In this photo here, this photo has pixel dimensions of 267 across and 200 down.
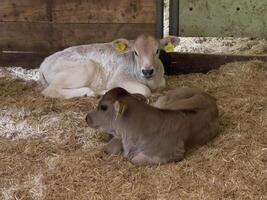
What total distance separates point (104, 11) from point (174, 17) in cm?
99

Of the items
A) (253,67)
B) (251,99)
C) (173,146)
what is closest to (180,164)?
(173,146)

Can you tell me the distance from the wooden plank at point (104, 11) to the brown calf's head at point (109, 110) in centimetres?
257

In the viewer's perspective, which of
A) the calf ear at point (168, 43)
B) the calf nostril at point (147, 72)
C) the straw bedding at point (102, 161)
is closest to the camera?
the straw bedding at point (102, 161)

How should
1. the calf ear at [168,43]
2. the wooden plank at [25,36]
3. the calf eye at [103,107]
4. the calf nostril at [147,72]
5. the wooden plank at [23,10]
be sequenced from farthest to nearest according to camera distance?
the wooden plank at [25,36] → the wooden plank at [23,10] → the calf ear at [168,43] → the calf nostril at [147,72] → the calf eye at [103,107]

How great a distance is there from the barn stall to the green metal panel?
43 centimetres

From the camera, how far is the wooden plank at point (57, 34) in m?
6.72

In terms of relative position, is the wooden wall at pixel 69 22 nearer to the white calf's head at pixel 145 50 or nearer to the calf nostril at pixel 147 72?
the white calf's head at pixel 145 50

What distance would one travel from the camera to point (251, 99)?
17.6ft

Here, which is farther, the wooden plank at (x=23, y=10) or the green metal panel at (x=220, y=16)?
the green metal panel at (x=220, y=16)

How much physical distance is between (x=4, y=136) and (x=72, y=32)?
2.54 m

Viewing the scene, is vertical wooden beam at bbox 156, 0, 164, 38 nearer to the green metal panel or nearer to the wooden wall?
the wooden wall

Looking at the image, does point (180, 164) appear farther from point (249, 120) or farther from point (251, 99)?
point (251, 99)

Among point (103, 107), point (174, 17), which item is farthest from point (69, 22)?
point (103, 107)

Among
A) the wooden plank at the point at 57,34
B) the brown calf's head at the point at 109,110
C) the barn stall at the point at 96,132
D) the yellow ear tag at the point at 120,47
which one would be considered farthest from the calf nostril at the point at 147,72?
the brown calf's head at the point at 109,110
